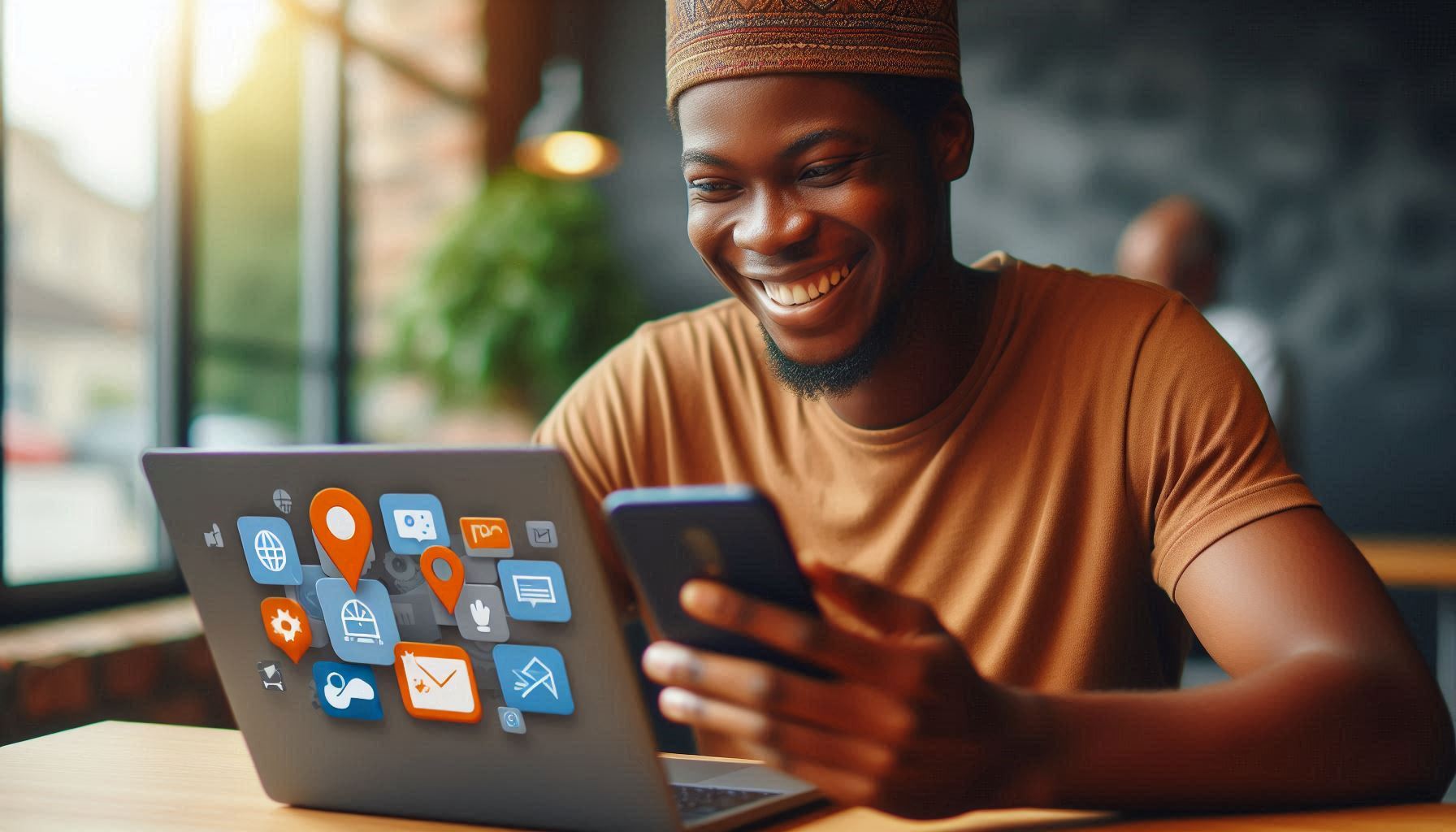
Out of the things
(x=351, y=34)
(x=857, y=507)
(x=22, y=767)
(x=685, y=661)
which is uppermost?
(x=351, y=34)

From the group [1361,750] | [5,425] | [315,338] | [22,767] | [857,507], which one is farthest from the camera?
[315,338]

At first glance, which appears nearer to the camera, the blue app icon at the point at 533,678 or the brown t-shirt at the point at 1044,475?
the blue app icon at the point at 533,678

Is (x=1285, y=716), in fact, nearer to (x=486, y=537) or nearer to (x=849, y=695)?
(x=849, y=695)

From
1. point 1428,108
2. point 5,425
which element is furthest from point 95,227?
point 1428,108

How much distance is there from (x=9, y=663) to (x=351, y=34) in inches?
96.2

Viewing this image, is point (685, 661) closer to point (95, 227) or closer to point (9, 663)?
point (9, 663)

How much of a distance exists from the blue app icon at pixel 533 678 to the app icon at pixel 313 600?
0.13m

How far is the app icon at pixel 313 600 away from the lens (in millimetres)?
807

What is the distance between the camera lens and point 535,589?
74cm

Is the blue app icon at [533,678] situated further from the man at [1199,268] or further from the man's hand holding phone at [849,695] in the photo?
the man at [1199,268]

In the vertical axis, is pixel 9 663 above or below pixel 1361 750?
below

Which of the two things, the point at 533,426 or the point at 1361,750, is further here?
the point at 533,426

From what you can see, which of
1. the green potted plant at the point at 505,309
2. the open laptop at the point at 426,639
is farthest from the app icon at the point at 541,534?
the green potted plant at the point at 505,309

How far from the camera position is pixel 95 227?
307 centimetres
